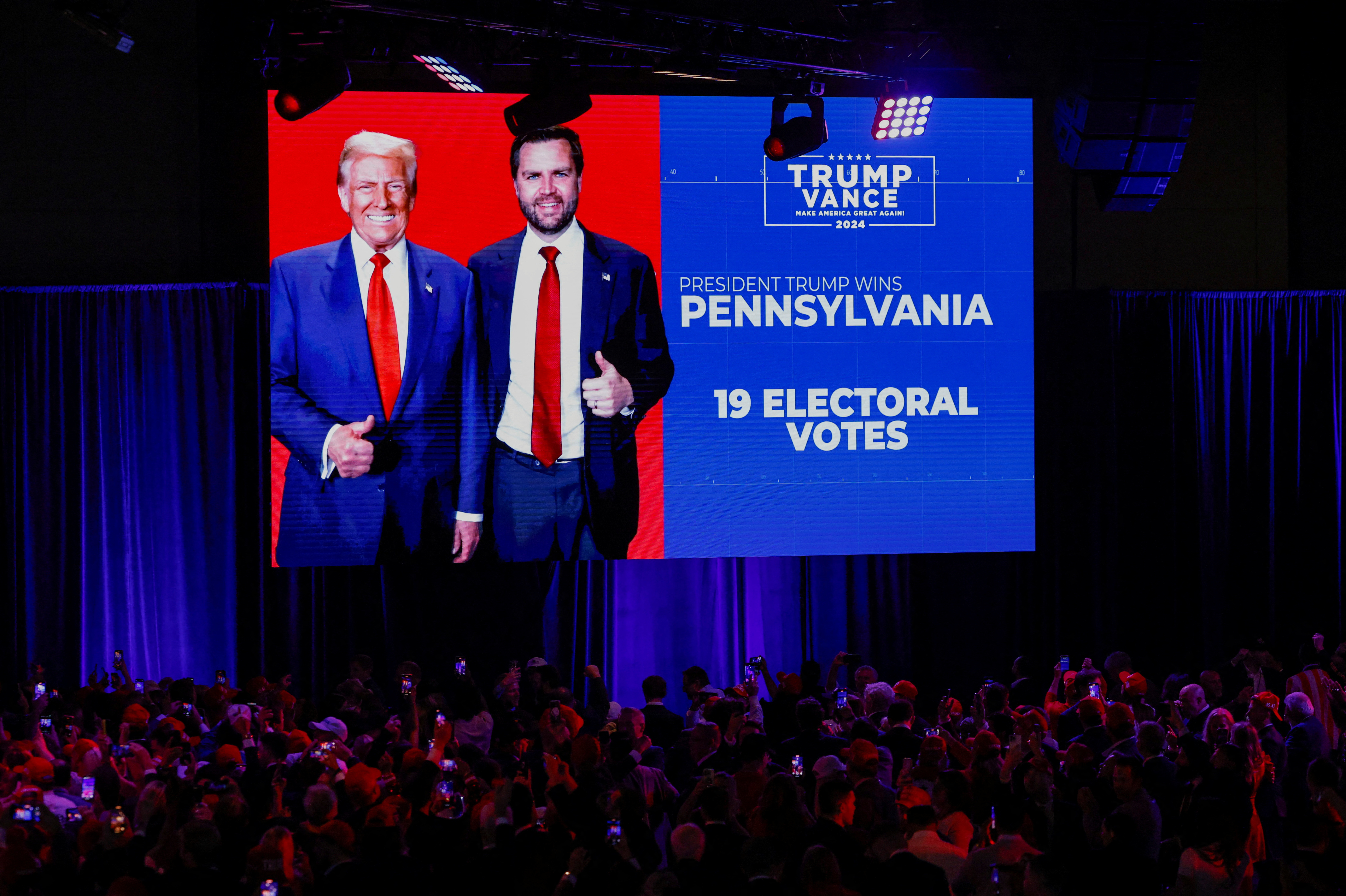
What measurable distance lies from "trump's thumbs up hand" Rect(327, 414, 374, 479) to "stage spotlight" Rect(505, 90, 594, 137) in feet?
8.26

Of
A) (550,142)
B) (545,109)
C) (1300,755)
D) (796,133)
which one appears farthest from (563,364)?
(1300,755)

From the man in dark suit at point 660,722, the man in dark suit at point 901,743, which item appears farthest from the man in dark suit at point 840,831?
the man in dark suit at point 660,722

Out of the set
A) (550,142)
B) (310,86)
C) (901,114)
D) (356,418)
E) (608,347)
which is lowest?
(356,418)

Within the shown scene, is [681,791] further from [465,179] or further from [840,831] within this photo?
[465,179]

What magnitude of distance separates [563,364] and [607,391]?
0.39 metres

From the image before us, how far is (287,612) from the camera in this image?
399 inches

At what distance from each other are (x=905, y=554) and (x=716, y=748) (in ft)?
14.4

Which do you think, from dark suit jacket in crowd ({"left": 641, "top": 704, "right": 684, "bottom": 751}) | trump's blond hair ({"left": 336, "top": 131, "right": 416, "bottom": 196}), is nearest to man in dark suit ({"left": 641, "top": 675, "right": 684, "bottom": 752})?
dark suit jacket in crowd ({"left": 641, "top": 704, "right": 684, "bottom": 751})

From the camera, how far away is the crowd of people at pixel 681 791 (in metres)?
4.55

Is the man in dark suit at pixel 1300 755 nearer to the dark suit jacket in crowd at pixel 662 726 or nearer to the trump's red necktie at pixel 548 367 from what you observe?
the dark suit jacket in crowd at pixel 662 726

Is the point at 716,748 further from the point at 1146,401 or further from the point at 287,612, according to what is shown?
the point at 1146,401

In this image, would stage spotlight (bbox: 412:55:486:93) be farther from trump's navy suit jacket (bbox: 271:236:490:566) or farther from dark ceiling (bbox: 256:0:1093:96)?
trump's navy suit jacket (bbox: 271:236:490:566)

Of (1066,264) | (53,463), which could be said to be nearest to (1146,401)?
(1066,264)

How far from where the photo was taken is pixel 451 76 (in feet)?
29.7
